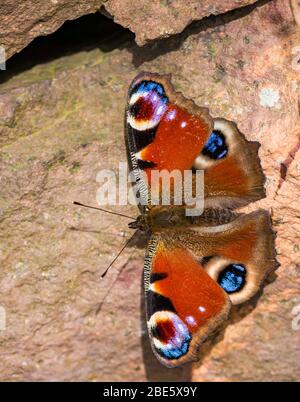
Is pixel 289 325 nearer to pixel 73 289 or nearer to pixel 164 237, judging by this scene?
pixel 164 237

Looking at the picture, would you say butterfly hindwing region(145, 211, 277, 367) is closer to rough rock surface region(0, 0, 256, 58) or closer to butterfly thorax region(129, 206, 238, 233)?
butterfly thorax region(129, 206, 238, 233)

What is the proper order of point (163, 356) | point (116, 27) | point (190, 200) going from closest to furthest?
point (163, 356) < point (190, 200) < point (116, 27)

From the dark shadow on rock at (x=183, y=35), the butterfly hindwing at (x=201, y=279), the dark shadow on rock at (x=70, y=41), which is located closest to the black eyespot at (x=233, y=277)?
the butterfly hindwing at (x=201, y=279)

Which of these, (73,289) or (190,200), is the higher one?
(190,200)

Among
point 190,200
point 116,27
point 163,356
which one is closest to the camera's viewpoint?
point 163,356

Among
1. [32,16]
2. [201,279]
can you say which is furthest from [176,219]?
[32,16]

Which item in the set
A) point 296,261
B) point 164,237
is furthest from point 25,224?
point 296,261

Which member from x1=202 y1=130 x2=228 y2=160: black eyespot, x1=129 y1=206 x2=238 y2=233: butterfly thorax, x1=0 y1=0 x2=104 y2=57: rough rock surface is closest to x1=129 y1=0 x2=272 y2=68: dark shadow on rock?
x1=0 y1=0 x2=104 y2=57: rough rock surface
